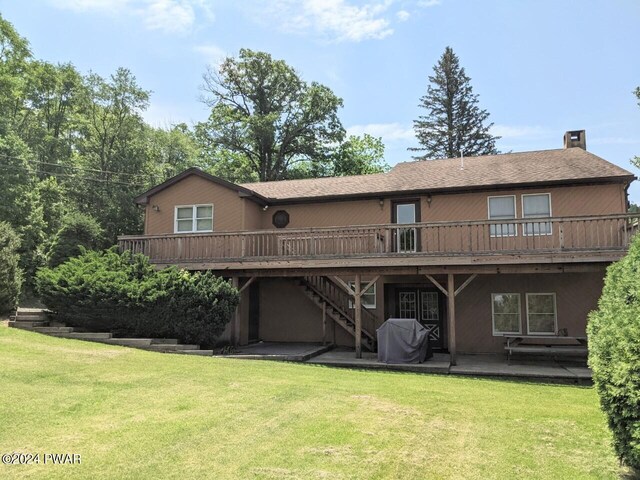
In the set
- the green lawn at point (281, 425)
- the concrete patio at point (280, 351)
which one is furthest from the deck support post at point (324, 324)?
the green lawn at point (281, 425)

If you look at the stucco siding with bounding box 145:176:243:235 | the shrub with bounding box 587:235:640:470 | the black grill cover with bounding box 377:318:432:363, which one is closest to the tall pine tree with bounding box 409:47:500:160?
the stucco siding with bounding box 145:176:243:235

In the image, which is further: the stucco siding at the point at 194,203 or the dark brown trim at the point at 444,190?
the stucco siding at the point at 194,203

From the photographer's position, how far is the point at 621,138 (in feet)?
68.6

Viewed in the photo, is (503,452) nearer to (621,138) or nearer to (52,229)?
(621,138)

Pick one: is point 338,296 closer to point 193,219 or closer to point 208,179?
point 193,219

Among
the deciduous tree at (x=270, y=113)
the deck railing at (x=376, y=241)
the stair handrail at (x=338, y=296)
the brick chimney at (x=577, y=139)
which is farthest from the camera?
the deciduous tree at (x=270, y=113)

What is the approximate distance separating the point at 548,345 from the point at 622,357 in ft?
32.9

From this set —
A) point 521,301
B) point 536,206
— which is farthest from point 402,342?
point 536,206

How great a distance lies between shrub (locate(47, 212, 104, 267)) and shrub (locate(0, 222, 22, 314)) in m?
5.21

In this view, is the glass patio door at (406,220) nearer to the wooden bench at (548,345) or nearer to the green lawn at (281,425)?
the wooden bench at (548,345)

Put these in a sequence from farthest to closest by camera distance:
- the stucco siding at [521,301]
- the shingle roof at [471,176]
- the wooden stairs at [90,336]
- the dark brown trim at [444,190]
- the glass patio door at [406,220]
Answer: the glass patio door at [406,220] → the shingle roof at [471,176] → the stucco siding at [521,301] → the dark brown trim at [444,190] → the wooden stairs at [90,336]

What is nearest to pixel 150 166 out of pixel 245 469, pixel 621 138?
pixel 621 138

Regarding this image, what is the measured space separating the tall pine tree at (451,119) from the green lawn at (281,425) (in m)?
33.2

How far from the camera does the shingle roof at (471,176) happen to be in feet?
46.2
